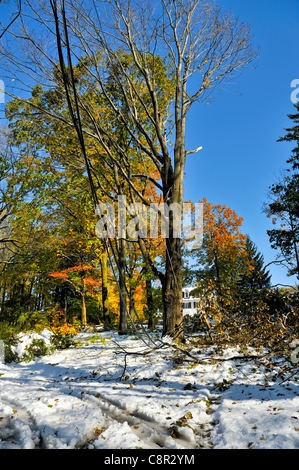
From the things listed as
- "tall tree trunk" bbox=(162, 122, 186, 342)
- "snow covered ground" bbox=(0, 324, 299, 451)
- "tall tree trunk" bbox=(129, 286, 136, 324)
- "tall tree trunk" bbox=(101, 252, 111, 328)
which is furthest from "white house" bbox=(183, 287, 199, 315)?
"snow covered ground" bbox=(0, 324, 299, 451)

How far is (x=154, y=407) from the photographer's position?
376 centimetres

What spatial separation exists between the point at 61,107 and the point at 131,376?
343 inches

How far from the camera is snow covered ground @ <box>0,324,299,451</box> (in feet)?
9.25

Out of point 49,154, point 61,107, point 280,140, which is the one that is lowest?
point 49,154

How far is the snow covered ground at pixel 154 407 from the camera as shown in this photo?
282cm

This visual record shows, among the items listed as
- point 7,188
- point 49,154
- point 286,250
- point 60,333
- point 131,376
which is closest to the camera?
point 131,376

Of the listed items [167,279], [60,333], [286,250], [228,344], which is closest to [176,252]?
[167,279]

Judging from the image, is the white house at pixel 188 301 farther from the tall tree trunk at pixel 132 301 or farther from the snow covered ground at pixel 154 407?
the snow covered ground at pixel 154 407

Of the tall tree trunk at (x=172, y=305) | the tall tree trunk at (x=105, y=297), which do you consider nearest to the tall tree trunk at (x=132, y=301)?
the tall tree trunk at (x=172, y=305)

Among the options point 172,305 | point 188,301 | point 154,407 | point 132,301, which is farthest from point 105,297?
point 188,301

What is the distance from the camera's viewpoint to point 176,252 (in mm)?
7305

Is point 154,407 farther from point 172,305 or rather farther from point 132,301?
point 172,305

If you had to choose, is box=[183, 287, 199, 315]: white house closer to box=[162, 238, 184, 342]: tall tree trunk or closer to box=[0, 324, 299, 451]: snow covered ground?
box=[162, 238, 184, 342]: tall tree trunk
